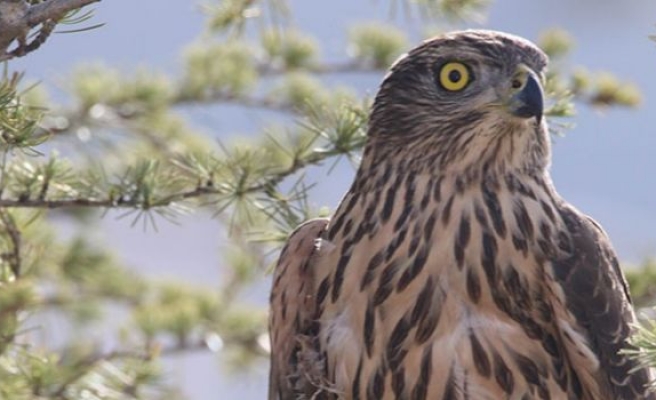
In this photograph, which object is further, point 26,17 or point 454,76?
point 454,76

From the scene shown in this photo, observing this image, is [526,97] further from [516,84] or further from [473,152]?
[473,152]

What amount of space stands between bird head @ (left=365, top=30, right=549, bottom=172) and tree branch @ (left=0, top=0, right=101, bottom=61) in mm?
1182

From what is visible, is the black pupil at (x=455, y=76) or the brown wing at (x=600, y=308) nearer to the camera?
the brown wing at (x=600, y=308)

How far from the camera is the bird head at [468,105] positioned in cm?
394

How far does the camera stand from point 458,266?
397cm

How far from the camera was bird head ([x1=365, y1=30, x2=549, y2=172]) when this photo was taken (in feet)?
12.9

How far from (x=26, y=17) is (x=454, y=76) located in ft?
4.28

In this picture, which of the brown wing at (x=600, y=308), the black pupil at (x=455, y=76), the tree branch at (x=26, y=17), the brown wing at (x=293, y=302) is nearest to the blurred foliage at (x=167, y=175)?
the brown wing at (x=293, y=302)

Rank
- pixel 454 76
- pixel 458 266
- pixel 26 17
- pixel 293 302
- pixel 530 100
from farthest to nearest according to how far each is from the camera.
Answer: pixel 293 302, pixel 454 76, pixel 458 266, pixel 530 100, pixel 26 17

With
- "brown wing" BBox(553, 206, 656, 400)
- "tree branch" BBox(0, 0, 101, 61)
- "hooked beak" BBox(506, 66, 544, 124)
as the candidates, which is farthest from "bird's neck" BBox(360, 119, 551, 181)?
"tree branch" BBox(0, 0, 101, 61)

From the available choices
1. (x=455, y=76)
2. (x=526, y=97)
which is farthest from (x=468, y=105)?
(x=526, y=97)

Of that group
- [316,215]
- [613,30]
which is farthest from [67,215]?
[613,30]

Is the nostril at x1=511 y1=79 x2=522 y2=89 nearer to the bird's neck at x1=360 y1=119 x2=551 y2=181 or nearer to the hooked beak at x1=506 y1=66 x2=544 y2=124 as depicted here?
the hooked beak at x1=506 y1=66 x2=544 y2=124

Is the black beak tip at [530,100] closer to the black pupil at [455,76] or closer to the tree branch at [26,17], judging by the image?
the black pupil at [455,76]
